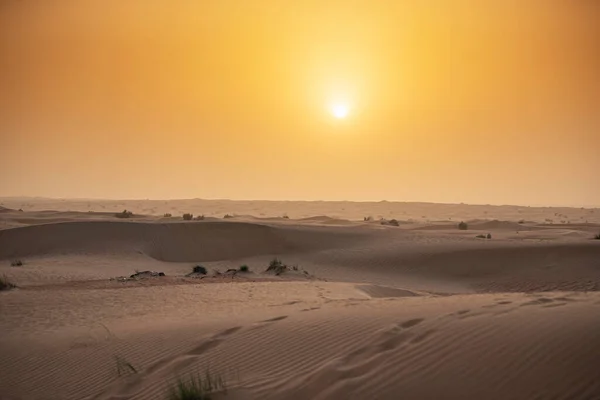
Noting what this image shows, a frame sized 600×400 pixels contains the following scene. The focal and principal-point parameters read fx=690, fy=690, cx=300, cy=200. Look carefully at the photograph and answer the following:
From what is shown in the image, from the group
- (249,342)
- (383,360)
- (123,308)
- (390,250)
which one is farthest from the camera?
(390,250)

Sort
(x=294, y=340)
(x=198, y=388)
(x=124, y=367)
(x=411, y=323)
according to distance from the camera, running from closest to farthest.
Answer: (x=198, y=388) → (x=411, y=323) → (x=294, y=340) → (x=124, y=367)

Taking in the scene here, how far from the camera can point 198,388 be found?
655 cm

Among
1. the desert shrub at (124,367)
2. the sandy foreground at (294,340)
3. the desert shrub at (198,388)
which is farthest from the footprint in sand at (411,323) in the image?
the desert shrub at (124,367)

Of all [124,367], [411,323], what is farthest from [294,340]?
[124,367]

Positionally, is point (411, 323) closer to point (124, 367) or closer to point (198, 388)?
Answer: point (198, 388)

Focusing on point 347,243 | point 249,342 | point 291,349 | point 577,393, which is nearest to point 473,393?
point 577,393

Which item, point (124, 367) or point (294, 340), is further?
point (124, 367)

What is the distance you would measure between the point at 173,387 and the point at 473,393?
9.30ft

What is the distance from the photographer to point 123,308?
514 inches

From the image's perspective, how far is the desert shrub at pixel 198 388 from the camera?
Answer: 617 centimetres

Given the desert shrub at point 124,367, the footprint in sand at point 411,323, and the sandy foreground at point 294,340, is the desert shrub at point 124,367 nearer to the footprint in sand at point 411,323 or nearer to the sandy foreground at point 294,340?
the sandy foreground at point 294,340

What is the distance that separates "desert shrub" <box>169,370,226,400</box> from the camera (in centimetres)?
617

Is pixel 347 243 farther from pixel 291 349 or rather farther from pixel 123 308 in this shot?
pixel 291 349

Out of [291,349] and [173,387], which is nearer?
[173,387]
